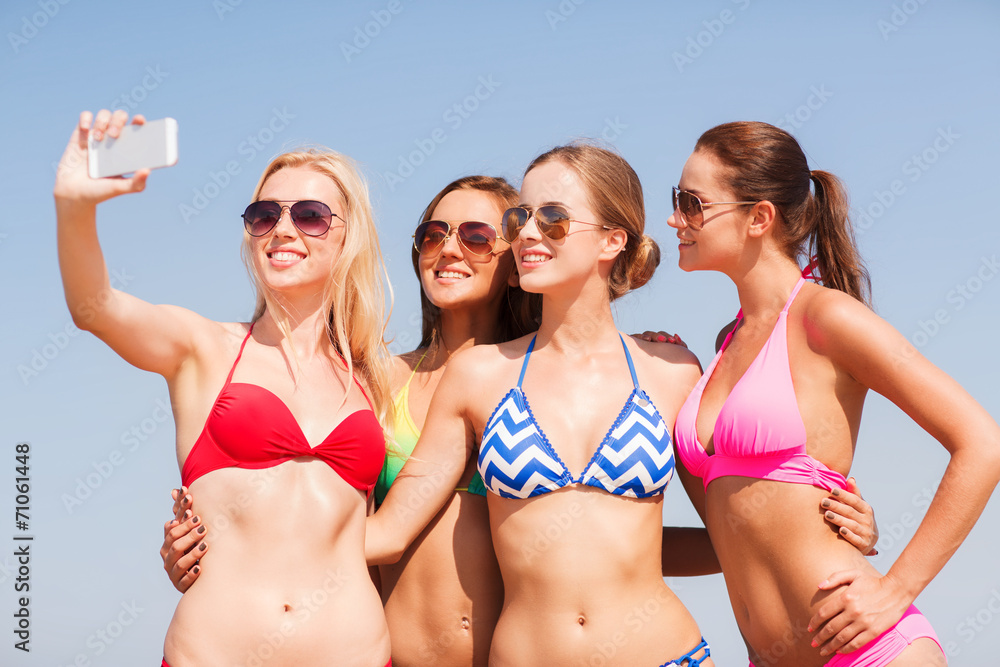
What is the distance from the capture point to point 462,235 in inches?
224

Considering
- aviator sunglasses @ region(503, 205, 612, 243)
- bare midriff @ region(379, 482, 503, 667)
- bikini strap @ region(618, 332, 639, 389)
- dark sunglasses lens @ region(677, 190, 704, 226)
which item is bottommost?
bare midriff @ region(379, 482, 503, 667)

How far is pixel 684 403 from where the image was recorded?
16.4ft

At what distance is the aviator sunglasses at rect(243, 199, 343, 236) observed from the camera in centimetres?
489

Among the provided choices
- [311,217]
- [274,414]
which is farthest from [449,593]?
[311,217]

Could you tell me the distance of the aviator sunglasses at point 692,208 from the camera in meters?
4.89

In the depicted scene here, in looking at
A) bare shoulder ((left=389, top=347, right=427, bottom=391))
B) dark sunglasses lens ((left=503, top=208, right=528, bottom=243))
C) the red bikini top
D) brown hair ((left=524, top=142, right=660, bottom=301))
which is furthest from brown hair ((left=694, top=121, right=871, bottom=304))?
the red bikini top

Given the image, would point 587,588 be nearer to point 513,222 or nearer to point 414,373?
point 414,373

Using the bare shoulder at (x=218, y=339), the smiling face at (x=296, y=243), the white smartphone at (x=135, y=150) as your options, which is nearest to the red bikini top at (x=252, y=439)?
the bare shoulder at (x=218, y=339)

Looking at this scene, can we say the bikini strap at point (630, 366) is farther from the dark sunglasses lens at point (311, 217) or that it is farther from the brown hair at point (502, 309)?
the dark sunglasses lens at point (311, 217)

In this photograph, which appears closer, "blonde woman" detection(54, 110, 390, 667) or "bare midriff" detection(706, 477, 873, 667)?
"blonde woman" detection(54, 110, 390, 667)

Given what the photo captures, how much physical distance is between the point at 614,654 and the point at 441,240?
280cm

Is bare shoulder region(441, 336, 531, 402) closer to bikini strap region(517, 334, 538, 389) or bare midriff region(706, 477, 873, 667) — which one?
bikini strap region(517, 334, 538, 389)

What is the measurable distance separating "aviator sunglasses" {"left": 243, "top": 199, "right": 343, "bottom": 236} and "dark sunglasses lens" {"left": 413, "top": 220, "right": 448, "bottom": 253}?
0.97 m

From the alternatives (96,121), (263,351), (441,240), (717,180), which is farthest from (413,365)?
(96,121)
